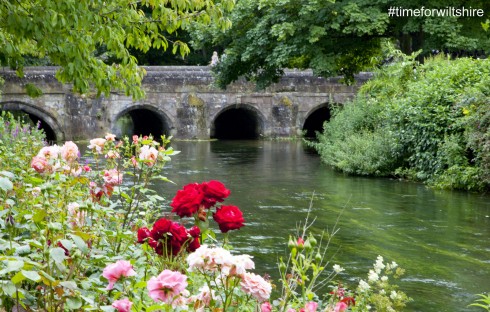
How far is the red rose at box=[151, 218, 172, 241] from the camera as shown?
10.3ft

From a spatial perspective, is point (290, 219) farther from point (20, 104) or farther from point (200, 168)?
point (20, 104)

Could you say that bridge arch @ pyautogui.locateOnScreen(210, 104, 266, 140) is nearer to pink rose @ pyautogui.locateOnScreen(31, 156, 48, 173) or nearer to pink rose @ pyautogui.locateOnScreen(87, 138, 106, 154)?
pink rose @ pyautogui.locateOnScreen(87, 138, 106, 154)

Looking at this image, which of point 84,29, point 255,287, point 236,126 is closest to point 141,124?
point 236,126

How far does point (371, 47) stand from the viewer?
77.2ft

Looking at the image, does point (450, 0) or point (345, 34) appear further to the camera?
point (345, 34)

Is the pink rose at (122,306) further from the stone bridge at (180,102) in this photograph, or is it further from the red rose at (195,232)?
the stone bridge at (180,102)

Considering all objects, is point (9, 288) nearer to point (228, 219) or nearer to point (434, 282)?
point (228, 219)

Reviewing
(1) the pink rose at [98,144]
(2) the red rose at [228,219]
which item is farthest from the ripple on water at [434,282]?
(2) the red rose at [228,219]

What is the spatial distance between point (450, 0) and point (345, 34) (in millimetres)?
3123

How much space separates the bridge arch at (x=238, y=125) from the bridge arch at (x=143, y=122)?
2580mm

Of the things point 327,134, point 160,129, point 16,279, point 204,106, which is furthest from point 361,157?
point 160,129

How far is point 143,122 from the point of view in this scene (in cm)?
3978

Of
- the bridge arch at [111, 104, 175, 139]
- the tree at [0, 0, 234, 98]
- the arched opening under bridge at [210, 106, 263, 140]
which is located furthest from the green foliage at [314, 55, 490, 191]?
the arched opening under bridge at [210, 106, 263, 140]

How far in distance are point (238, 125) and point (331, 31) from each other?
1737 cm
